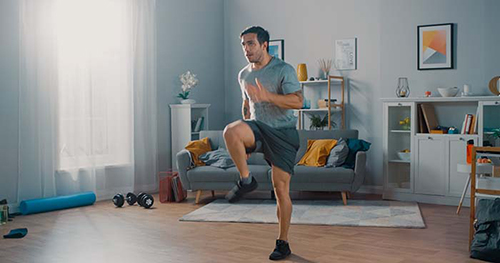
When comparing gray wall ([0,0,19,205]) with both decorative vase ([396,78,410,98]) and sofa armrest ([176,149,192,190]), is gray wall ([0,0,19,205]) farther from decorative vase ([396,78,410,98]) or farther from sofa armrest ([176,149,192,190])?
decorative vase ([396,78,410,98])

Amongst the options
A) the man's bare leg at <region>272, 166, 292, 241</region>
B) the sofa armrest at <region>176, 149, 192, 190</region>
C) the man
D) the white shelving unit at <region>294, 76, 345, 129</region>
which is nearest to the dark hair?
the man

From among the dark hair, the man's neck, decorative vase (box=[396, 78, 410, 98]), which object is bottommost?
decorative vase (box=[396, 78, 410, 98])

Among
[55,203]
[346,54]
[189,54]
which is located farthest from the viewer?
[189,54]

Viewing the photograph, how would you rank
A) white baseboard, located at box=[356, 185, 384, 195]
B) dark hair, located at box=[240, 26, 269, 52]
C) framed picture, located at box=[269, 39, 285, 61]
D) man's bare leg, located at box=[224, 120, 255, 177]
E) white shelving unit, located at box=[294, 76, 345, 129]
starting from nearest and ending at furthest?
man's bare leg, located at box=[224, 120, 255, 177] < dark hair, located at box=[240, 26, 269, 52] < white baseboard, located at box=[356, 185, 384, 195] < white shelving unit, located at box=[294, 76, 345, 129] < framed picture, located at box=[269, 39, 285, 61]

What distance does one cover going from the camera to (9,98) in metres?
6.34

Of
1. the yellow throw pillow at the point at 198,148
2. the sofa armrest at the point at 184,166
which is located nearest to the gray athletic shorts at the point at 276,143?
the sofa armrest at the point at 184,166

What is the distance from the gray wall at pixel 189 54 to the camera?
8.15 m

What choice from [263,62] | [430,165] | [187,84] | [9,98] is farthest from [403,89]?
[9,98]

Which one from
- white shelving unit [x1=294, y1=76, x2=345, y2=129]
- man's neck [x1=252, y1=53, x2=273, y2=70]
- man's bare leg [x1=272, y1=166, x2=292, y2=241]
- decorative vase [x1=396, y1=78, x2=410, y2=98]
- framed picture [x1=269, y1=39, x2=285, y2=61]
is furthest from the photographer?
framed picture [x1=269, y1=39, x2=285, y2=61]

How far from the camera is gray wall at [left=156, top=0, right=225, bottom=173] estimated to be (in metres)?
8.15

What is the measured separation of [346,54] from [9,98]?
4188 mm

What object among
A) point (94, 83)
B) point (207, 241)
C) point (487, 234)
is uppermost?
point (94, 83)

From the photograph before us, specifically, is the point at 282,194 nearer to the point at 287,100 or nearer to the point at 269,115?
the point at 269,115

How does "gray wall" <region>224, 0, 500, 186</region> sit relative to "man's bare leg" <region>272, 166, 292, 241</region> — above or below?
above
